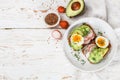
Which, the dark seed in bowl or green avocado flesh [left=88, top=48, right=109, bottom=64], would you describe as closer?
green avocado flesh [left=88, top=48, right=109, bottom=64]

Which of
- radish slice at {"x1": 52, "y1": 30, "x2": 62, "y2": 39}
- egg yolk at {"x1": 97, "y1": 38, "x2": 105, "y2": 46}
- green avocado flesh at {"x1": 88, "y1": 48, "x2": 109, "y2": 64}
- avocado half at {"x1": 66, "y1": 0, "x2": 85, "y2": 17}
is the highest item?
avocado half at {"x1": 66, "y1": 0, "x2": 85, "y2": 17}

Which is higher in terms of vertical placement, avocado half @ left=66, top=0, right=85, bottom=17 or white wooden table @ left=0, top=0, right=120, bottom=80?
avocado half @ left=66, top=0, right=85, bottom=17

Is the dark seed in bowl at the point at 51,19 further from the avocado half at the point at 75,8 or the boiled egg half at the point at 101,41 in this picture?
the boiled egg half at the point at 101,41

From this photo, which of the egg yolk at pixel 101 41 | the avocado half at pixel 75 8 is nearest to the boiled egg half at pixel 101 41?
the egg yolk at pixel 101 41

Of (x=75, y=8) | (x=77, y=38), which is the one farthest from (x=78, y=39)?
(x=75, y=8)

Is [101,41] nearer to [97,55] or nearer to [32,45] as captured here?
[97,55]

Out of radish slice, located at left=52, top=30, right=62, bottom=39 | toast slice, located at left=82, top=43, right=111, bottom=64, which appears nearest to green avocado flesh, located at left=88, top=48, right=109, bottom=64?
toast slice, located at left=82, top=43, right=111, bottom=64

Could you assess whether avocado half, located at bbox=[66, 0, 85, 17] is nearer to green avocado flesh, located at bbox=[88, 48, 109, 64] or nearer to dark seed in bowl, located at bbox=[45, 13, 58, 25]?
dark seed in bowl, located at bbox=[45, 13, 58, 25]
